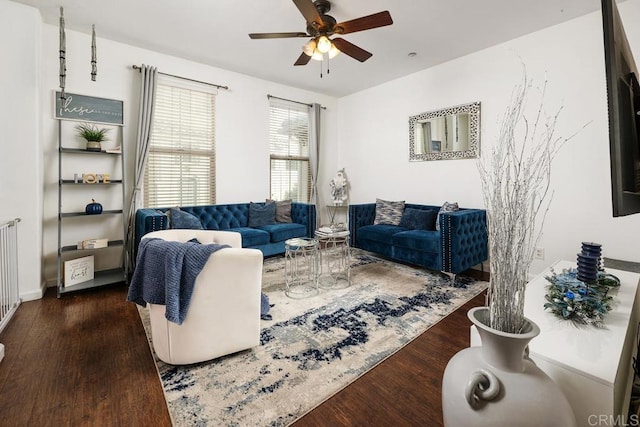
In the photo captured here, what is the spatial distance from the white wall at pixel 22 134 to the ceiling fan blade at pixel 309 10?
281 centimetres

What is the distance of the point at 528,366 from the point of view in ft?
2.82

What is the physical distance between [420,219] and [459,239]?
2.70ft

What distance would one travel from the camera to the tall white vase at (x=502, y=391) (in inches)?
30.7

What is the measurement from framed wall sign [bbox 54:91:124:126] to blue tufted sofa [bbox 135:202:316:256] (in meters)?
1.15

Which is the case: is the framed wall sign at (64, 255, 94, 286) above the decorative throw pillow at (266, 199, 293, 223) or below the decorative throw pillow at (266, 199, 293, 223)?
below

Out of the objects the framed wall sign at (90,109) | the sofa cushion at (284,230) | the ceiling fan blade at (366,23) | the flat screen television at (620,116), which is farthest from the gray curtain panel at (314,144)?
the flat screen television at (620,116)

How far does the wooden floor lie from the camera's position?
1474mm

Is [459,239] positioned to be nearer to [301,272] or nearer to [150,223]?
[301,272]

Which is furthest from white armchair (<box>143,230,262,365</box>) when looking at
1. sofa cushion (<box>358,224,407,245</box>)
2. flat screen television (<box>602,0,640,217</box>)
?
sofa cushion (<box>358,224,407,245</box>)

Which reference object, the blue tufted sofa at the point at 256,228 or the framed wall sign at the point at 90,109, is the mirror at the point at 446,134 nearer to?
the blue tufted sofa at the point at 256,228

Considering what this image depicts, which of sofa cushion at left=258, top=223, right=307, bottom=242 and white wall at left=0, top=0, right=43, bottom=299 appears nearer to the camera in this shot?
white wall at left=0, top=0, right=43, bottom=299

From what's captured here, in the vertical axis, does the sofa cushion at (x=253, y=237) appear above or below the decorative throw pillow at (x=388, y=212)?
below

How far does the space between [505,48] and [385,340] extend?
148 inches

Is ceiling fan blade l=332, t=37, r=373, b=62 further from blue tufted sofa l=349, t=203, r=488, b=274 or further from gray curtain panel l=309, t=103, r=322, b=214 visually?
gray curtain panel l=309, t=103, r=322, b=214
